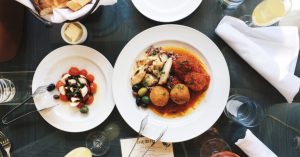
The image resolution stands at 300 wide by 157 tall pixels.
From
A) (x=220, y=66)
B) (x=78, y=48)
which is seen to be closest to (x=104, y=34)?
(x=78, y=48)

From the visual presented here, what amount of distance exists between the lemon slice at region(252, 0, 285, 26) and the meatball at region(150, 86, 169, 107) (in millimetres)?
520

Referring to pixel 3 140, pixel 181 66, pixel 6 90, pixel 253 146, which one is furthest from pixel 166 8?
pixel 3 140

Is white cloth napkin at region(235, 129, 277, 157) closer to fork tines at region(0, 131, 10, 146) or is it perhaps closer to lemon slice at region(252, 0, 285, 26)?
lemon slice at region(252, 0, 285, 26)

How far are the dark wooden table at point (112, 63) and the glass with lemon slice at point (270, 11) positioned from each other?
73mm

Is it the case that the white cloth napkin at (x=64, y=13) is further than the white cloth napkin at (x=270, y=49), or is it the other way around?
the white cloth napkin at (x=270, y=49)

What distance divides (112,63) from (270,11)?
75cm

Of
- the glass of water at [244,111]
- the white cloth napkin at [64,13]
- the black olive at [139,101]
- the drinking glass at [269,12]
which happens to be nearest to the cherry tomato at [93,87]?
the black olive at [139,101]

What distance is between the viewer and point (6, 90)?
167cm

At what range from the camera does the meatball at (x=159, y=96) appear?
5.05 ft

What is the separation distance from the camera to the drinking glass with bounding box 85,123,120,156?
1.61 m

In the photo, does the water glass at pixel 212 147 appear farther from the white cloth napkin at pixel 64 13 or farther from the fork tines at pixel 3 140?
the fork tines at pixel 3 140

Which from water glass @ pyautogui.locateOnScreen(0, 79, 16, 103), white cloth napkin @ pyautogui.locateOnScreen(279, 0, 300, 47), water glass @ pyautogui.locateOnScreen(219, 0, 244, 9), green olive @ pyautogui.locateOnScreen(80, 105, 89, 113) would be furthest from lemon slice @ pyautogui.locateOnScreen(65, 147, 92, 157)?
white cloth napkin @ pyautogui.locateOnScreen(279, 0, 300, 47)

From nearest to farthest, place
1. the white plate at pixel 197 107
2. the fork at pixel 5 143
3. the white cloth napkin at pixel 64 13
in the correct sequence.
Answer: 1. the white cloth napkin at pixel 64 13
2. the white plate at pixel 197 107
3. the fork at pixel 5 143

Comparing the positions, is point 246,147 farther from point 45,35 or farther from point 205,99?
point 45,35
